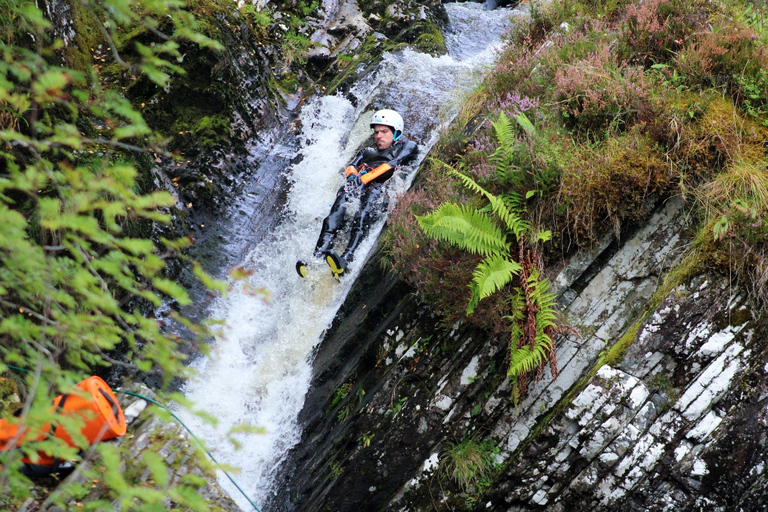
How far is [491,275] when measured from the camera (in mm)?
4688

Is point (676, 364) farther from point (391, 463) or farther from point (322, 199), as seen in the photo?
point (322, 199)

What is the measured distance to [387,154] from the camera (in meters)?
9.24

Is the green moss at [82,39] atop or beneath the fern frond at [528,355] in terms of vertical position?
beneath

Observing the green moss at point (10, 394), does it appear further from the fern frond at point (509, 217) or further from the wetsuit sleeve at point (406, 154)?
the wetsuit sleeve at point (406, 154)

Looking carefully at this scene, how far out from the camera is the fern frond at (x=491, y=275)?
183 inches

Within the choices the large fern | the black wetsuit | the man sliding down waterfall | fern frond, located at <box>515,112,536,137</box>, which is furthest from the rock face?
the black wetsuit

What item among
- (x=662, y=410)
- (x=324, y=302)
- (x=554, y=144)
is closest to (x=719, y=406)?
(x=662, y=410)

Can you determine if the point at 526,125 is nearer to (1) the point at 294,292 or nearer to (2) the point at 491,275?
(2) the point at 491,275

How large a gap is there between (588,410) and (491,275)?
1.50m

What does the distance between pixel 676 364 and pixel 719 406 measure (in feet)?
1.46

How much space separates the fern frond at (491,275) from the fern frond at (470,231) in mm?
129

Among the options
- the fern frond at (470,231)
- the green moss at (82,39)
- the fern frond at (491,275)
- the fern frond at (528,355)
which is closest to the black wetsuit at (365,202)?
the fern frond at (470,231)

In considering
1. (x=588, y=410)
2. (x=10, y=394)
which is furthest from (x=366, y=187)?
(x=10, y=394)

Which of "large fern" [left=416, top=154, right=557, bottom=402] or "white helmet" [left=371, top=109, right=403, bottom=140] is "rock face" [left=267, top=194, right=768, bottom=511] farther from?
"white helmet" [left=371, top=109, right=403, bottom=140]
